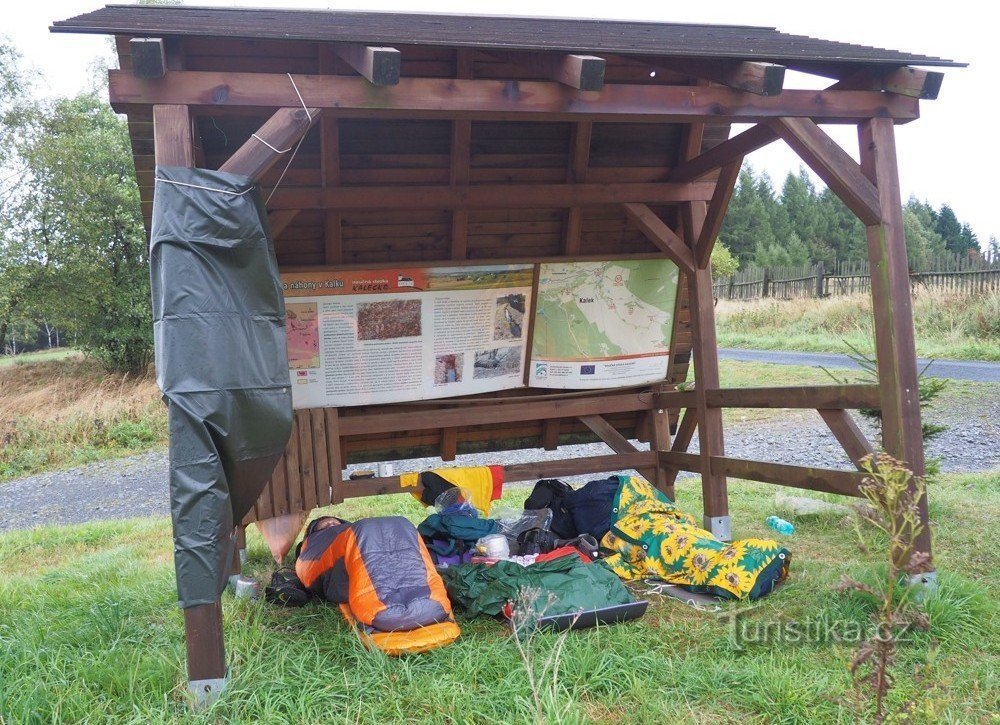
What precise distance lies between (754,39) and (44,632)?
5750 millimetres

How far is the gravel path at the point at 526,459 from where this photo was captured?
10.6m

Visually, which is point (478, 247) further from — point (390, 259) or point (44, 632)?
point (44, 632)

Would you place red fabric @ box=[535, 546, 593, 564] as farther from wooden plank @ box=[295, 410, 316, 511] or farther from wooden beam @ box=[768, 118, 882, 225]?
wooden beam @ box=[768, 118, 882, 225]

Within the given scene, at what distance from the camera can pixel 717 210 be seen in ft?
20.9

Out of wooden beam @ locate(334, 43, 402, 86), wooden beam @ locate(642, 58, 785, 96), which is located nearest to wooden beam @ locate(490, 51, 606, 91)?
wooden beam @ locate(642, 58, 785, 96)

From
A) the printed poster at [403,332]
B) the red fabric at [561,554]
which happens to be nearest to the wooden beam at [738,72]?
the printed poster at [403,332]

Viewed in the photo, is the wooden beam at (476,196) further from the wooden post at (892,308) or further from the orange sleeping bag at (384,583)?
the orange sleeping bag at (384,583)

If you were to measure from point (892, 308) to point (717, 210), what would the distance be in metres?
1.99

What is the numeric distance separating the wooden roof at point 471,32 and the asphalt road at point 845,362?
751 centimetres

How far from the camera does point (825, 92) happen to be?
4695 mm

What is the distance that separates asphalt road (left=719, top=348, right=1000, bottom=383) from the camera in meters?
14.1

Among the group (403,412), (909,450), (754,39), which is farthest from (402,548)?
(754,39)

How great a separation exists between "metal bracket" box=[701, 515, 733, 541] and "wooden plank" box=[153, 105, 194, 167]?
4875mm

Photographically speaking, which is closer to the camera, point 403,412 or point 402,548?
point 402,548
